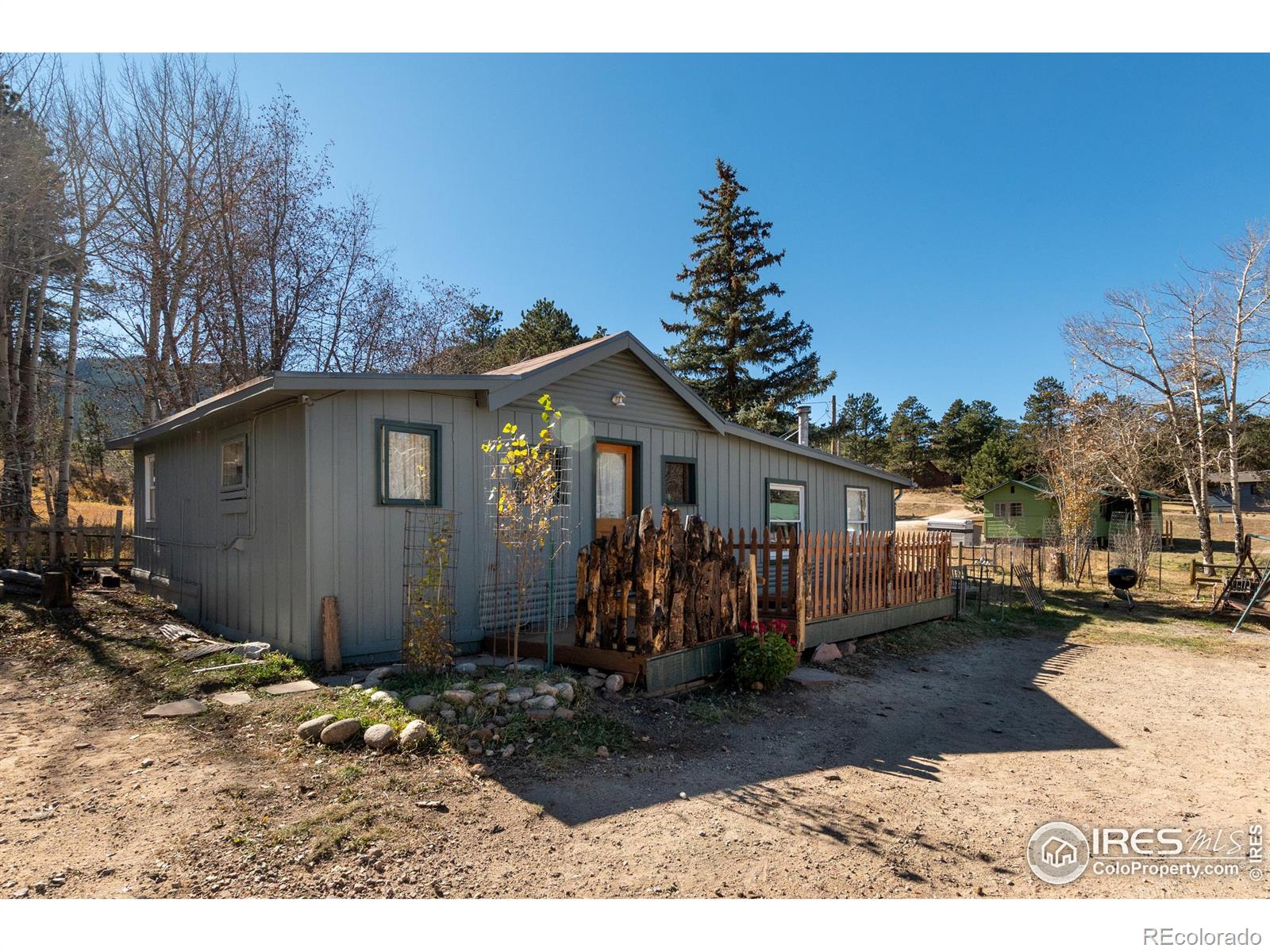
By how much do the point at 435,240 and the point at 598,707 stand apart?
15.4 meters

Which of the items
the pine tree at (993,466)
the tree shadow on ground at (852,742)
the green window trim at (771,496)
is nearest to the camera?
the tree shadow on ground at (852,742)

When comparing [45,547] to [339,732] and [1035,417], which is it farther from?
[1035,417]

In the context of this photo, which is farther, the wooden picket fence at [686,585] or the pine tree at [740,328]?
the pine tree at [740,328]

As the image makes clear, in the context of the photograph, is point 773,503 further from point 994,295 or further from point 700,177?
→ point 700,177

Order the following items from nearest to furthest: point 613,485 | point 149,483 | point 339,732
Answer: point 339,732 < point 613,485 < point 149,483

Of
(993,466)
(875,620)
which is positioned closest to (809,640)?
(875,620)

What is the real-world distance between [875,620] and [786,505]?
352 cm

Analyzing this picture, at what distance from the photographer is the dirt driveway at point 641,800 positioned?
303 centimetres

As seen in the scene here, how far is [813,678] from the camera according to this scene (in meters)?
7.09

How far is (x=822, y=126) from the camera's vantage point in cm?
1102

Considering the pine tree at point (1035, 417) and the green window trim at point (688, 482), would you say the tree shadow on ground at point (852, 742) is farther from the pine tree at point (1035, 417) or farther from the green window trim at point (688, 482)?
the pine tree at point (1035, 417)

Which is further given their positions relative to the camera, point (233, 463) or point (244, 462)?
point (233, 463)

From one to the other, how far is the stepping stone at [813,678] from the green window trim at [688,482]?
3.53m

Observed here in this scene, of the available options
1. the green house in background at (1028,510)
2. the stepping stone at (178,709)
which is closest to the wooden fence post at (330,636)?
the stepping stone at (178,709)
